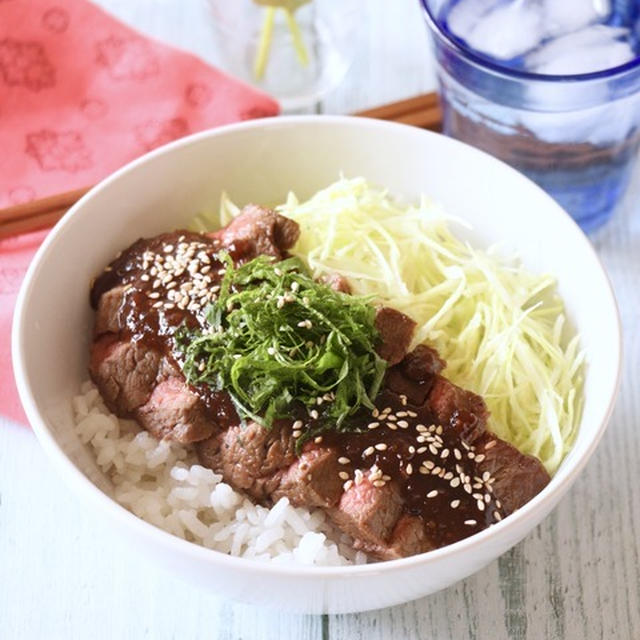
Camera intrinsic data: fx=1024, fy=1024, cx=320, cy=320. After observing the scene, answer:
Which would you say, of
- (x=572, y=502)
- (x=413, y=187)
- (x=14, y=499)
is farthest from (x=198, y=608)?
(x=413, y=187)

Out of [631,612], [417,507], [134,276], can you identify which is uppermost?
[134,276]

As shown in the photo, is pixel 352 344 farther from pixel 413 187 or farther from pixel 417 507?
pixel 413 187

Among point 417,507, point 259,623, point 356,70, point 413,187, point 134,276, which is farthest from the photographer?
point 356,70

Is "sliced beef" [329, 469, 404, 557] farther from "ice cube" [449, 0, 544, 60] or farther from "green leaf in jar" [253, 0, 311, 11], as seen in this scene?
"green leaf in jar" [253, 0, 311, 11]

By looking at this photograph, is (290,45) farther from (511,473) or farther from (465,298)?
(511,473)

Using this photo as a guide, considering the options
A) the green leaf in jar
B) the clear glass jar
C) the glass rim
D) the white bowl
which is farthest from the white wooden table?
the green leaf in jar

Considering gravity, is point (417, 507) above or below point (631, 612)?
above

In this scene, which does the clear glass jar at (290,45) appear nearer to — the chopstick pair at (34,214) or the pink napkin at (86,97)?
the pink napkin at (86,97)
